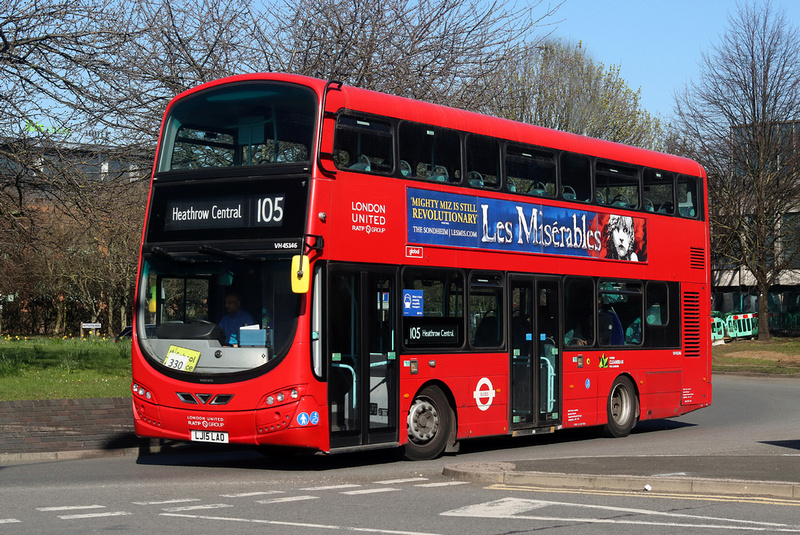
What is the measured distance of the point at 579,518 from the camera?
9297mm

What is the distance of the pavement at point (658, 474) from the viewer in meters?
10.8

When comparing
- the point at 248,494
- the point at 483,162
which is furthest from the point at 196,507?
the point at 483,162

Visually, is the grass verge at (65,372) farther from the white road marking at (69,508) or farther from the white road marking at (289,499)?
the white road marking at (289,499)

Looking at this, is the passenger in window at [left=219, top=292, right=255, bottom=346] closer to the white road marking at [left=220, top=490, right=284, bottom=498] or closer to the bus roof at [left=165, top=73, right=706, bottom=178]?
the white road marking at [left=220, top=490, right=284, bottom=498]

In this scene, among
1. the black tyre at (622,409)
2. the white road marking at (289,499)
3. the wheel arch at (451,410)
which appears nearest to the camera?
the white road marking at (289,499)

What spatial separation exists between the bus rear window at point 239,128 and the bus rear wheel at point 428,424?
3.60m

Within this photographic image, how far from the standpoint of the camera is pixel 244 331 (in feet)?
42.0

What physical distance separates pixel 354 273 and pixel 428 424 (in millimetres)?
2409

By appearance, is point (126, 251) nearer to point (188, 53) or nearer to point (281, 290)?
point (188, 53)

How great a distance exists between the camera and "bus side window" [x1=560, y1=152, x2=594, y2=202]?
17.0 metres

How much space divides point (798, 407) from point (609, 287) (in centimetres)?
916

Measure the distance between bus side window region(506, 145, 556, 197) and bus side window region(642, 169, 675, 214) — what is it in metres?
2.79

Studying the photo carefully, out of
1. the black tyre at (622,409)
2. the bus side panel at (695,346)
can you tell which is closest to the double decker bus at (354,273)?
the black tyre at (622,409)

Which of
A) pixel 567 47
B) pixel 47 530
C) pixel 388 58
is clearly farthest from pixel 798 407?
pixel 567 47
